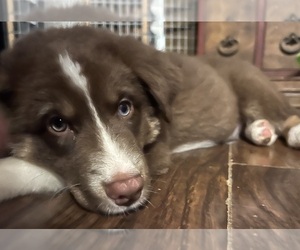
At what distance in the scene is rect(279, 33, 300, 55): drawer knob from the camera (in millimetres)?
3934

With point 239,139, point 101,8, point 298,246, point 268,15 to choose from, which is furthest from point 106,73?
point 268,15

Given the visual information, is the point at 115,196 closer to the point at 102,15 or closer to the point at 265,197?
the point at 265,197

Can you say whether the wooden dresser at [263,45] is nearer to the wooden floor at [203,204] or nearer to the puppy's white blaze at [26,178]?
the wooden floor at [203,204]

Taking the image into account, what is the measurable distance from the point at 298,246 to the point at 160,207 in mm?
539

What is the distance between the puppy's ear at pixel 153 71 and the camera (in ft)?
6.36

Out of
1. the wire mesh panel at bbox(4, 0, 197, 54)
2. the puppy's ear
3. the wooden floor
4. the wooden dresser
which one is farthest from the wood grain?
the wooden dresser

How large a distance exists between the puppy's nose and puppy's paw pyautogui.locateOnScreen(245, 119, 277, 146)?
1.33 m

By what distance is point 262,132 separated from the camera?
276 centimetres

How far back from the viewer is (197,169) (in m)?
2.27

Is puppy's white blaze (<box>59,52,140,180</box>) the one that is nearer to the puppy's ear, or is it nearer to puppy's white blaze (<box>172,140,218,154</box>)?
the puppy's ear

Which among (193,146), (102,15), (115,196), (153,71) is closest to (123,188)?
(115,196)

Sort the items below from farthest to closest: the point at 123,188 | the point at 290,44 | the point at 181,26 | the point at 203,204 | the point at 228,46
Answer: the point at 228,46, the point at 290,44, the point at 181,26, the point at 203,204, the point at 123,188

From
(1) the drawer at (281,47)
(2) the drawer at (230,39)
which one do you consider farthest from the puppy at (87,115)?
(1) the drawer at (281,47)

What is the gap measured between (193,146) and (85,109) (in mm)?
1086
